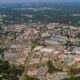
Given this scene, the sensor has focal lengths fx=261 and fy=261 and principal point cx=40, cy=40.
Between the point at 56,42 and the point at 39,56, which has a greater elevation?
the point at 39,56

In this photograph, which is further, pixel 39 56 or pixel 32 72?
pixel 39 56

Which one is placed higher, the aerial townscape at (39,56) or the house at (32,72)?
the house at (32,72)

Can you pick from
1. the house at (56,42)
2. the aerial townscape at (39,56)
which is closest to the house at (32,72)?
the aerial townscape at (39,56)

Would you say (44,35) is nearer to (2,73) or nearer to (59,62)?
(59,62)

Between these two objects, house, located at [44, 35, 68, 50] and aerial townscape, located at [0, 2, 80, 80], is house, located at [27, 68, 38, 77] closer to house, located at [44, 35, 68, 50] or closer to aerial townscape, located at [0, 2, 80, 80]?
aerial townscape, located at [0, 2, 80, 80]

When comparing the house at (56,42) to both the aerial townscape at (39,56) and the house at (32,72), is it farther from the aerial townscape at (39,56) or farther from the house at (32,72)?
the house at (32,72)

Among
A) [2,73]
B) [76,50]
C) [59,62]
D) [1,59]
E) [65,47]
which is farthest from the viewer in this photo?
[65,47]

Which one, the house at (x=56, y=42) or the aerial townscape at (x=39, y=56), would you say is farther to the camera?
the house at (x=56, y=42)

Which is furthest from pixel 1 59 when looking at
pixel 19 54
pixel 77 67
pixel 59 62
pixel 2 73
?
pixel 77 67

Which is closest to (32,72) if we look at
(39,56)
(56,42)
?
(39,56)

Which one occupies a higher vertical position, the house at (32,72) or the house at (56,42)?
the house at (32,72)

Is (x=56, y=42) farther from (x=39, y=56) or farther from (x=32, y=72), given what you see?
(x=32, y=72)
